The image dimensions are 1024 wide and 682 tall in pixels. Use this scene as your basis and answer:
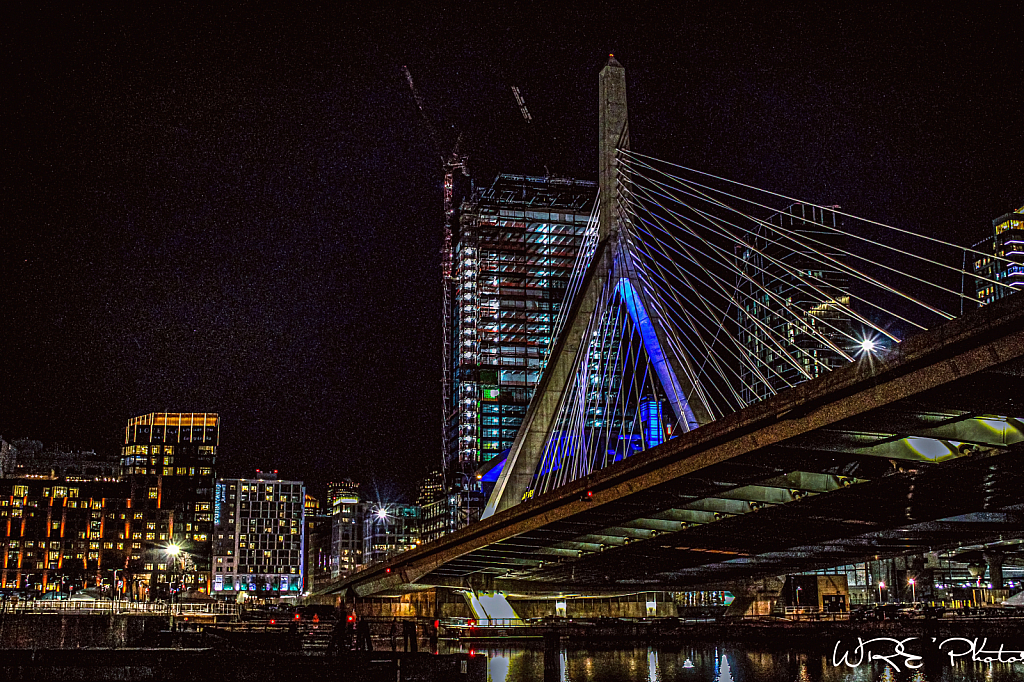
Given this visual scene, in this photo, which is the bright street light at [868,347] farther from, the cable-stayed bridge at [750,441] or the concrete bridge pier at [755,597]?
the concrete bridge pier at [755,597]

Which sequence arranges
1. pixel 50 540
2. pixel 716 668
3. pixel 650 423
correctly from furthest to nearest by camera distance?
1. pixel 50 540
2. pixel 650 423
3. pixel 716 668

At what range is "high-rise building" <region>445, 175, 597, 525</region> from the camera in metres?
155

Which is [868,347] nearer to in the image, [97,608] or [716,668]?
[716,668]

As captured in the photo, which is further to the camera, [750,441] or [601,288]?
[601,288]

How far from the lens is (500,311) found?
156 meters

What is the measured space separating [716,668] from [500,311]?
400ft

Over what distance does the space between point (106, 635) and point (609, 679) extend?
43.2 metres

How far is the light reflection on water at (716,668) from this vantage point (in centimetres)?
3116

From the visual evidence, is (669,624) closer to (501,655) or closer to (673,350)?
(501,655)

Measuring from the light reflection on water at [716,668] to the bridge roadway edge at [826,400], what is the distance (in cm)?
541

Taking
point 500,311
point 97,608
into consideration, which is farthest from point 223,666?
point 500,311

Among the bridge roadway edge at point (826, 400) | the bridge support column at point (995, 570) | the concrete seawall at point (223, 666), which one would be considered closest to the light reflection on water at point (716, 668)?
the concrete seawall at point (223, 666)

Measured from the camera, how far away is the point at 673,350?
122 ft

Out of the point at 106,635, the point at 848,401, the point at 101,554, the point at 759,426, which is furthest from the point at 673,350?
the point at 101,554
